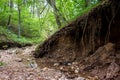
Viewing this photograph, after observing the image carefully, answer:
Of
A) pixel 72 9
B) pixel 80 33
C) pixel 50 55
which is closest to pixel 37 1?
pixel 72 9

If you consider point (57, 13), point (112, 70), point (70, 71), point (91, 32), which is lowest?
point (70, 71)

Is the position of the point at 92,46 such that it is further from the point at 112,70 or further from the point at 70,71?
the point at 112,70

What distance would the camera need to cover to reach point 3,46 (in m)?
12.7

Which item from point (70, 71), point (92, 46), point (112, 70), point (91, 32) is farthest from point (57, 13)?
point (112, 70)

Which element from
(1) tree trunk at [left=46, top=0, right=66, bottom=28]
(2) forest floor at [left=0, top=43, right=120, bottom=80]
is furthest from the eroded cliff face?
(1) tree trunk at [left=46, top=0, right=66, bottom=28]

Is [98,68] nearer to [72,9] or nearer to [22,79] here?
[22,79]

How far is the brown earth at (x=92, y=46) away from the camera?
17.7ft

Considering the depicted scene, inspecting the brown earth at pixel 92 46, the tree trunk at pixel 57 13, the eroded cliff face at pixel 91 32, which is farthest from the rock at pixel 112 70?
the tree trunk at pixel 57 13

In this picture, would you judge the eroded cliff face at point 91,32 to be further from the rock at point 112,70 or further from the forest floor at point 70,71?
the rock at point 112,70

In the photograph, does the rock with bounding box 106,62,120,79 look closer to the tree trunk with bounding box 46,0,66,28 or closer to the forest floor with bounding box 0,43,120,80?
the forest floor with bounding box 0,43,120,80

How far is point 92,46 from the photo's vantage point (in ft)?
20.7

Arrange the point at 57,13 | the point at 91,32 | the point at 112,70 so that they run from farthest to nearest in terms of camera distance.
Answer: the point at 57,13, the point at 91,32, the point at 112,70

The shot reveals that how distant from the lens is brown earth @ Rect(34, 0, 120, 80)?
5.40 metres

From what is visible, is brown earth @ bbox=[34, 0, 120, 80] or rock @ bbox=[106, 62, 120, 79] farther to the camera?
brown earth @ bbox=[34, 0, 120, 80]
